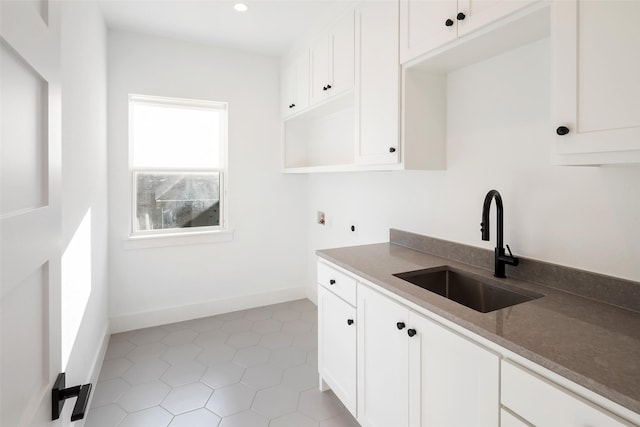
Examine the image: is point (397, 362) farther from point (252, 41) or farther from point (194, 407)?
point (252, 41)

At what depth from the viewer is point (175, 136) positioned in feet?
10.7

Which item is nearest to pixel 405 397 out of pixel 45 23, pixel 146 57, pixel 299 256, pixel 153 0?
pixel 45 23

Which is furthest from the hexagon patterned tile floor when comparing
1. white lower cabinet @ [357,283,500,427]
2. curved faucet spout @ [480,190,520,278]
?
curved faucet spout @ [480,190,520,278]

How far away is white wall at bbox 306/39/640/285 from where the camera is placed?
1.27 meters

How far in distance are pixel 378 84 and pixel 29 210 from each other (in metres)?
1.77

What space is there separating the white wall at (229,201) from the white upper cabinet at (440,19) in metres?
2.07

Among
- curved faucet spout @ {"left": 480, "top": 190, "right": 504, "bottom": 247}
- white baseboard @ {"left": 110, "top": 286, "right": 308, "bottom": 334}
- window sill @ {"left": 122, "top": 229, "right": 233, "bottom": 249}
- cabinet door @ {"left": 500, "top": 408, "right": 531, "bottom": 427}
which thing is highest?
curved faucet spout @ {"left": 480, "top": 190, "right": 504, "bottom": 247}

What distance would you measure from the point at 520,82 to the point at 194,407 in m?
2.50

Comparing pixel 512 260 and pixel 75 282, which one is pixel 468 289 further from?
pixel 75 282

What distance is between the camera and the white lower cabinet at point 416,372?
42.0 inches

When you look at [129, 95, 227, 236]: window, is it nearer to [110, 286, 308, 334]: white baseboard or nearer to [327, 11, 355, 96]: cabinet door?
[110, 286, 308, 334]: white baseboard

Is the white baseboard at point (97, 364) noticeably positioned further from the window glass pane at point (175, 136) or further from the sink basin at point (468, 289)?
the sink basin at point (468, 289)

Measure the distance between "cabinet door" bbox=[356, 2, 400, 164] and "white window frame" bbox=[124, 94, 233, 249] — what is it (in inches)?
69.5

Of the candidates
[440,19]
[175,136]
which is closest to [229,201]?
[175,136]
